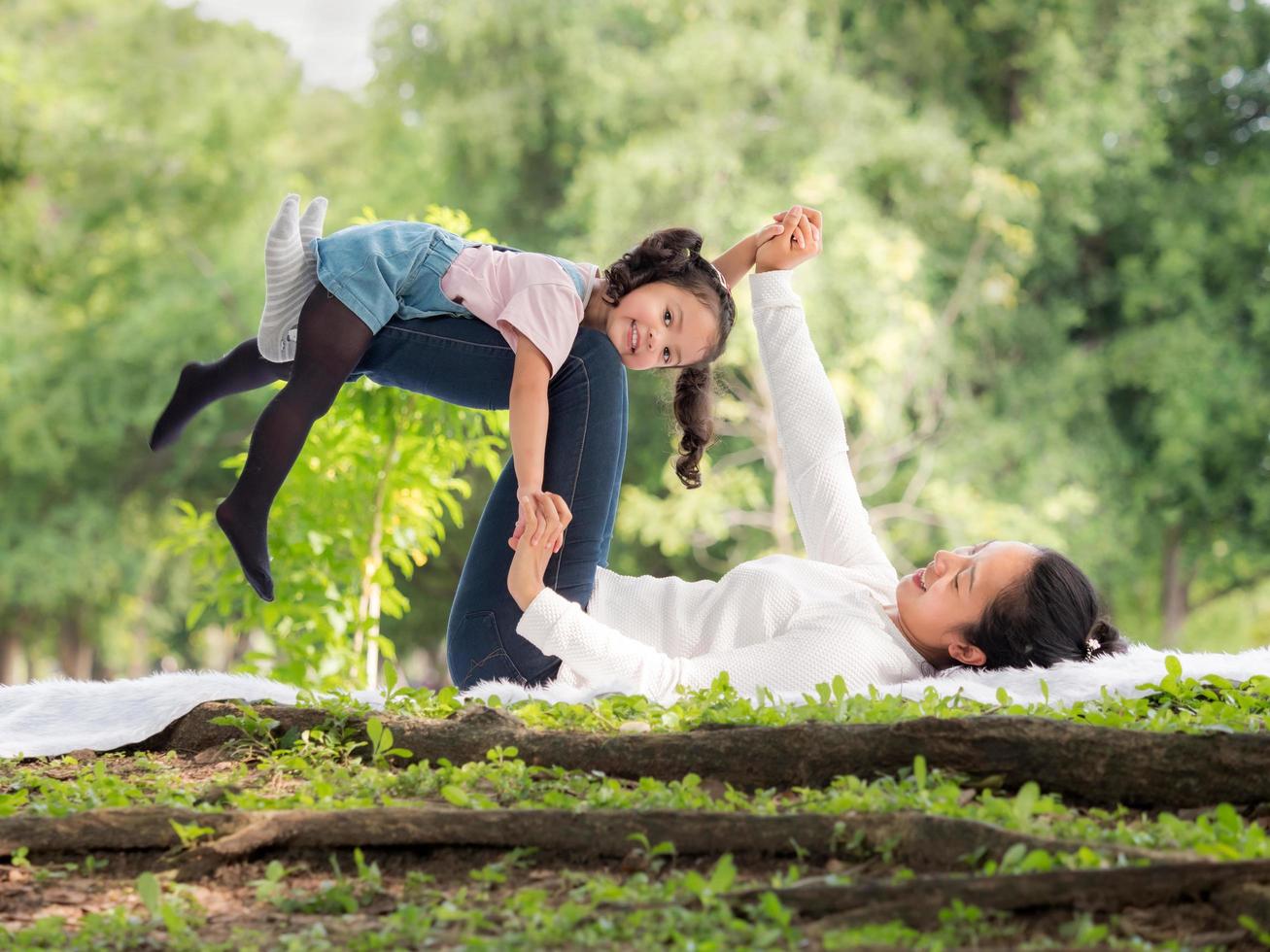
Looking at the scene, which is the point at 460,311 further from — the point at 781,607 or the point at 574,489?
the point at 781,607

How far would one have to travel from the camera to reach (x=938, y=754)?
2.11 metres

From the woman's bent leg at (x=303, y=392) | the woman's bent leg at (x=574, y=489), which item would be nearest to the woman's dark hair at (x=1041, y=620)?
the woman's bent leg at (x=574, y=489)

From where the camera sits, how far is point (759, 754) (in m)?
2.15

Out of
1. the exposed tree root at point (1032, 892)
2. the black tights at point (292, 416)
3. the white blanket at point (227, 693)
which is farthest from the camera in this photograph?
the black tights at point (292, 416)

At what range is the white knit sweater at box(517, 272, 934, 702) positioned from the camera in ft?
9.50

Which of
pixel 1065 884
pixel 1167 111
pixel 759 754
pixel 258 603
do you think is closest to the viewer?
pixel 1065 884

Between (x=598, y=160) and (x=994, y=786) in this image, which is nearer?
(x=994, y=786)

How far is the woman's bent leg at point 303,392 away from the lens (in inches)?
128

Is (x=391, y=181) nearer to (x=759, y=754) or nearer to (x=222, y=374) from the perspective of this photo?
(x=222, y=374)

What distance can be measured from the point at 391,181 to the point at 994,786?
1391 centimetres

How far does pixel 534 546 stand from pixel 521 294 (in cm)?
64

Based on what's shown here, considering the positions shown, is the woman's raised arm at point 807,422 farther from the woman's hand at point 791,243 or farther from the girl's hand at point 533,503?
the girl's hand at point 533,503

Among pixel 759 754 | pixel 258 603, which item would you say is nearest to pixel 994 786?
pixel 759 754

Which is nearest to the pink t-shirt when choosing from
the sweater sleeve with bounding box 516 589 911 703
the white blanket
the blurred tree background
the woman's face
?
the sweater sleeve with bounding box 516 589 911 703
